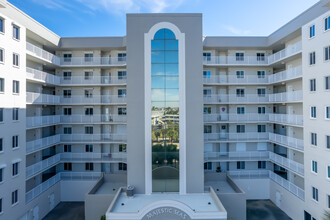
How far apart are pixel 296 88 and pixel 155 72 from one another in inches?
532

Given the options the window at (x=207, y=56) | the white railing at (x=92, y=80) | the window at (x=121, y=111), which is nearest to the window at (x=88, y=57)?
the white railing at (x=92, y=80)

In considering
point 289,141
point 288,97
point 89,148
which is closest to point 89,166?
point 89,148

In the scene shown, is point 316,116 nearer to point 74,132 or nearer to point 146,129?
point 146,129

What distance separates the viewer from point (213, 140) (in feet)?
70.0

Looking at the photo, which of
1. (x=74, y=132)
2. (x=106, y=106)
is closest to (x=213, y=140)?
(x=106, y=106)

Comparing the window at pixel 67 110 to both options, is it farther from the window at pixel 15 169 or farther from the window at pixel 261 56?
the window at pixel 261 56

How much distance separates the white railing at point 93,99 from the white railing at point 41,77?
6.87ft

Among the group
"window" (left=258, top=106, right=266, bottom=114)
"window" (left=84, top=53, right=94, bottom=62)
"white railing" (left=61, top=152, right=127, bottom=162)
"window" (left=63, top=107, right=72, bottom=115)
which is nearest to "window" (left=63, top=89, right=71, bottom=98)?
"window" (left=63, top=107, right=72, bottom=115)

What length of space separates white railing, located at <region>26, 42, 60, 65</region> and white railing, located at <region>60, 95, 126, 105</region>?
13.2 feet

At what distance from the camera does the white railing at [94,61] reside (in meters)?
21.6

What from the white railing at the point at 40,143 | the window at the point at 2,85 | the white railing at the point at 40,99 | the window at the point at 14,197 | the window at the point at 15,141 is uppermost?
the window at the point at 2,85

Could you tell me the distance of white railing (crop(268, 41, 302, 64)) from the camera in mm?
16922

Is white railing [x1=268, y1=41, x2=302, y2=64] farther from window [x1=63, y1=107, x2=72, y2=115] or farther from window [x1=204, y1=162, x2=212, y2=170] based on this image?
window [x1=63, y1=107, x2=72, y2=115]

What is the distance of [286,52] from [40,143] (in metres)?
24.4
